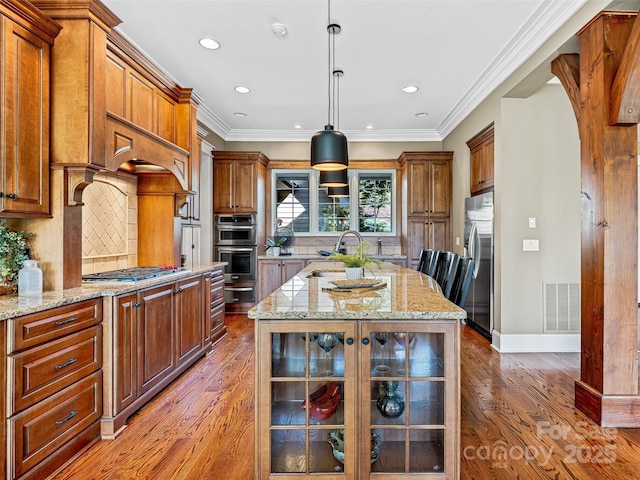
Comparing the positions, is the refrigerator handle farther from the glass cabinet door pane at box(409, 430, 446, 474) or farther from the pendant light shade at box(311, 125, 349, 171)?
the glass cabinet door pane at box(409, 430, 446, 474)

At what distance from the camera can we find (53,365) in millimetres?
1831

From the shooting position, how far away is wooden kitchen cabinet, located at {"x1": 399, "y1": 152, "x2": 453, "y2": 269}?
5.73 metres

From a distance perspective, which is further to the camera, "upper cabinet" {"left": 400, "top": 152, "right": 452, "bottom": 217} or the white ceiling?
"upper cabinet" {"left": 400, "top": 152, "right": 452, "bottom": 217}

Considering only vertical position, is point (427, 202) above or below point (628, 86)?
below

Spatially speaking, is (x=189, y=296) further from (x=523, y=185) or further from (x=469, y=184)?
(x=469, y=184)

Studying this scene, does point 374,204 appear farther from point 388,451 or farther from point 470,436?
point 388,451

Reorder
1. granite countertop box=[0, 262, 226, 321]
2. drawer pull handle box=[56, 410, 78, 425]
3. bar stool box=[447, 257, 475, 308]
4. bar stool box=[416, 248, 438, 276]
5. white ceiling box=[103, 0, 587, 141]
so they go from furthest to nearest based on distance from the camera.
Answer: bar stool box=[416, 248, 438, 276] < white ceiling box=[103, 0, 587, 141] < bar stool box=[447, 257, 475, 308] < drawer pull handle box=[56, 410, 78, 425] < granite countertop box=[0, 262, 226, 321]

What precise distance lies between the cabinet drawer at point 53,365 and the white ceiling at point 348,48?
7.98ft

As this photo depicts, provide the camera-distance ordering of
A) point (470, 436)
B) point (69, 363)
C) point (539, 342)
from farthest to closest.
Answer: point (539, 342) → point (470, 436) → point (69, 363)

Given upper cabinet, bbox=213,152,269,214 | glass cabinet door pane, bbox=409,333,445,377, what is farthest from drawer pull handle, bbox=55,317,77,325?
upper cabinet, bbox=213,152,269,214

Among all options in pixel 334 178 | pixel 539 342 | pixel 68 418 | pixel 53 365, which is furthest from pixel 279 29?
pixel 539 342

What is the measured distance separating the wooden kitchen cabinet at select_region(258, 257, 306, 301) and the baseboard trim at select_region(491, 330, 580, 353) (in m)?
3.07

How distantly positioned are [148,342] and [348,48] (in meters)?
3.00

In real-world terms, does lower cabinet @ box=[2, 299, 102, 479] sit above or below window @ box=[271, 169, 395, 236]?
below
